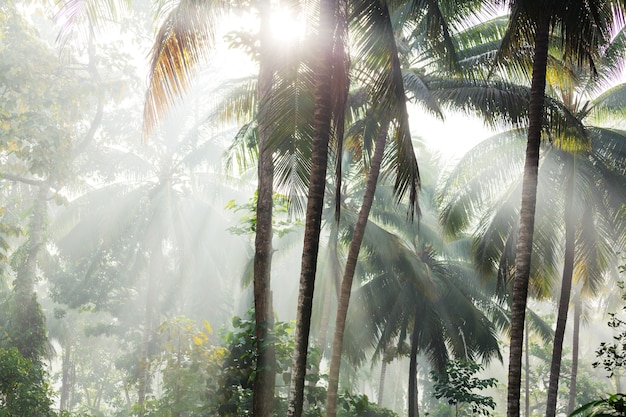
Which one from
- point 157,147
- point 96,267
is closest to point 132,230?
point 96,267

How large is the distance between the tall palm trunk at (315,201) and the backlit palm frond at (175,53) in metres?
2.32

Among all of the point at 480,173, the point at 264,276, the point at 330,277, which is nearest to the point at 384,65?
the point at 264,276

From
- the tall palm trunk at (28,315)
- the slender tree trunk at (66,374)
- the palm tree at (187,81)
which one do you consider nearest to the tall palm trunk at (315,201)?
the palm tree at (187,81)

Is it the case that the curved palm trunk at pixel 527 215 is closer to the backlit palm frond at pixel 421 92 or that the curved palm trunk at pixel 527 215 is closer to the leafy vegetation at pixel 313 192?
the leafy vegetation at pixel 313 192

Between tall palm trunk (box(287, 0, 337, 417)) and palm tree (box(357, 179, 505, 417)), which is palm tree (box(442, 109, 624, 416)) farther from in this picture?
tall palm trunk (box(287, 0, 337, 417))

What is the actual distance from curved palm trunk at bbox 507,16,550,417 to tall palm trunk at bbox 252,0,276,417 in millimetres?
3061

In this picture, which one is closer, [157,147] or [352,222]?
[352,222]

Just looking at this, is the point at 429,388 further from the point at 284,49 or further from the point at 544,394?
the point at 284,49

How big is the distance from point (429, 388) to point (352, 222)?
67.0 ft

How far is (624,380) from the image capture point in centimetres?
4888

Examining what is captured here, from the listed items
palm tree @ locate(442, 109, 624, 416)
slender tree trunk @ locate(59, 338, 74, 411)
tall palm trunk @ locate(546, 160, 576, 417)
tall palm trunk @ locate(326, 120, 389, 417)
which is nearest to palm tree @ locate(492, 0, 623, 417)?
tall palm trunk @ locate(326, 120, 389, 417)

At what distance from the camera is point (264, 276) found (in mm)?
9805

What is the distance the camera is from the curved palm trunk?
9180mm

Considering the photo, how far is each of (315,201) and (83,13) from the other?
4144 millimetres
